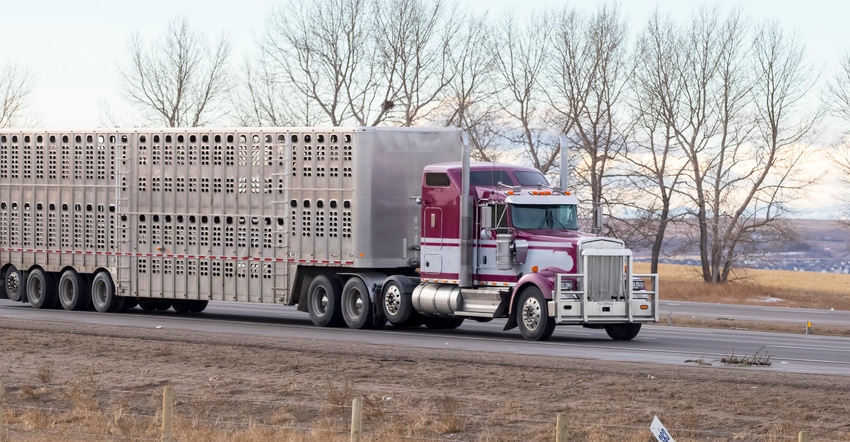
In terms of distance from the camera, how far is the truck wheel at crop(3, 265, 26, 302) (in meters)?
36.3

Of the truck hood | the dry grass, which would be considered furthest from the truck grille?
the dry grass

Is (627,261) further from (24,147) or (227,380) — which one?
(24,147)

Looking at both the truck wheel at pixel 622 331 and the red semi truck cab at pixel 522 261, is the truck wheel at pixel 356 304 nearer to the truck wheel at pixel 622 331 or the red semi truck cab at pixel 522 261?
the red semi truck cab at pixel 522 261

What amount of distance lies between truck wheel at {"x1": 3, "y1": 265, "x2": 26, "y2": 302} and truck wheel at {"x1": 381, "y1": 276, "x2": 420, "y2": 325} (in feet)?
38.9

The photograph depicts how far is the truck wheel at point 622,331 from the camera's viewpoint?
27672mm

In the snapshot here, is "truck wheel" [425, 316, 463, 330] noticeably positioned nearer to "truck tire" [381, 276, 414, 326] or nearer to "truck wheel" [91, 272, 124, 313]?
"truck tire" [381, 276, 414, 326]

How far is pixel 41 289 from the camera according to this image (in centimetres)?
3578

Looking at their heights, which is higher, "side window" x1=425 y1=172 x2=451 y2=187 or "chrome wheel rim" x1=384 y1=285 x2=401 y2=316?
"side window" x1=425 y1=172 x2=451 y2=187

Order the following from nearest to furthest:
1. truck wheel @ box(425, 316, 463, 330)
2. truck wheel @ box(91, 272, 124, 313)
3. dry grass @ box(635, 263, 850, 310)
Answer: truck wheel @ box(425, 316, 463, 330)
truck wheel @ box(91, 272, 124, 313)
dry grass @ box(635, 263, 850, 310)

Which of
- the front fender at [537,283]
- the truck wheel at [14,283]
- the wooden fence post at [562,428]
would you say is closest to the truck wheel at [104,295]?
the truck wheel at [14,283]

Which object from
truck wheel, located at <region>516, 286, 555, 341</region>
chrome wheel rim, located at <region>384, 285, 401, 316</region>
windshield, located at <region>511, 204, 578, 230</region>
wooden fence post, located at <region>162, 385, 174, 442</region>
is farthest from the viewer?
chrome wheel rim, located at <region>384, 285, 401, 316</region>

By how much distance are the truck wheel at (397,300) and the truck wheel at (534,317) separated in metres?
2.79

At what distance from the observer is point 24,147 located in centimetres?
3597

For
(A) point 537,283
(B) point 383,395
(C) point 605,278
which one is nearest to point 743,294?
(C) point 605,278
